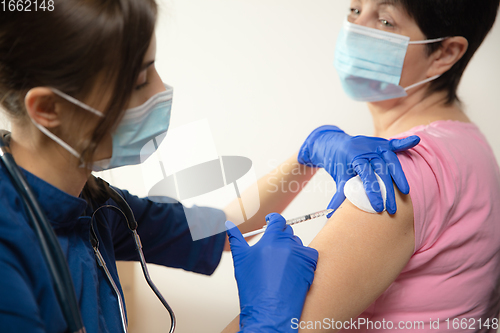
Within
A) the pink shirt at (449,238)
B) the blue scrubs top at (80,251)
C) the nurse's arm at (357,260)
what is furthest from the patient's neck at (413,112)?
the blue scrubs top at (80,251)

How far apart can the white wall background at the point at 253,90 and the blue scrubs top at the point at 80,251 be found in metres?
0.20

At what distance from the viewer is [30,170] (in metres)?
0.78

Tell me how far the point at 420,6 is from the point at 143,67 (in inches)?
32.1

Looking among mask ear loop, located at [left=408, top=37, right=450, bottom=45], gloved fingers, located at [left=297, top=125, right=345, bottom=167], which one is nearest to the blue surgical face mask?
mask ear loop, located at [left=408, top=37, right=450, bottom=45]

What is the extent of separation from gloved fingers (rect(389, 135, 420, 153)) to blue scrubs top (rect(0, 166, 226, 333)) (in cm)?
47

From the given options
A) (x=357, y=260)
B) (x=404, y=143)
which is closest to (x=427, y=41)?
(x=404, y=143)

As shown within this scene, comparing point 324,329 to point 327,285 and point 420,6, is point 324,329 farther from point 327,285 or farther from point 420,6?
point 420,6

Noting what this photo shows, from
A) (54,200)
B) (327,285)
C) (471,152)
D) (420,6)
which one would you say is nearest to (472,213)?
(471,152)

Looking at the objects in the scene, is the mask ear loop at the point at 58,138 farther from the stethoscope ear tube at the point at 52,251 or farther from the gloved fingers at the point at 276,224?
the gloved fingers at the point at 276,224

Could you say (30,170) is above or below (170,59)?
below

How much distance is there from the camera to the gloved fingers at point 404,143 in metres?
0.89

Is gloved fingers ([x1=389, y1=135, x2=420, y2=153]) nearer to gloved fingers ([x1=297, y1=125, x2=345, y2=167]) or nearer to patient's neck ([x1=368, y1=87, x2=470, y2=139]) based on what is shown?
patient's neck ([x1=368, y1=87, x2=470, y2=139])

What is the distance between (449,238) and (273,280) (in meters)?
0.46

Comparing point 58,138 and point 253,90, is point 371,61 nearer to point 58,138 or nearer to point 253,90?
point 253,90
